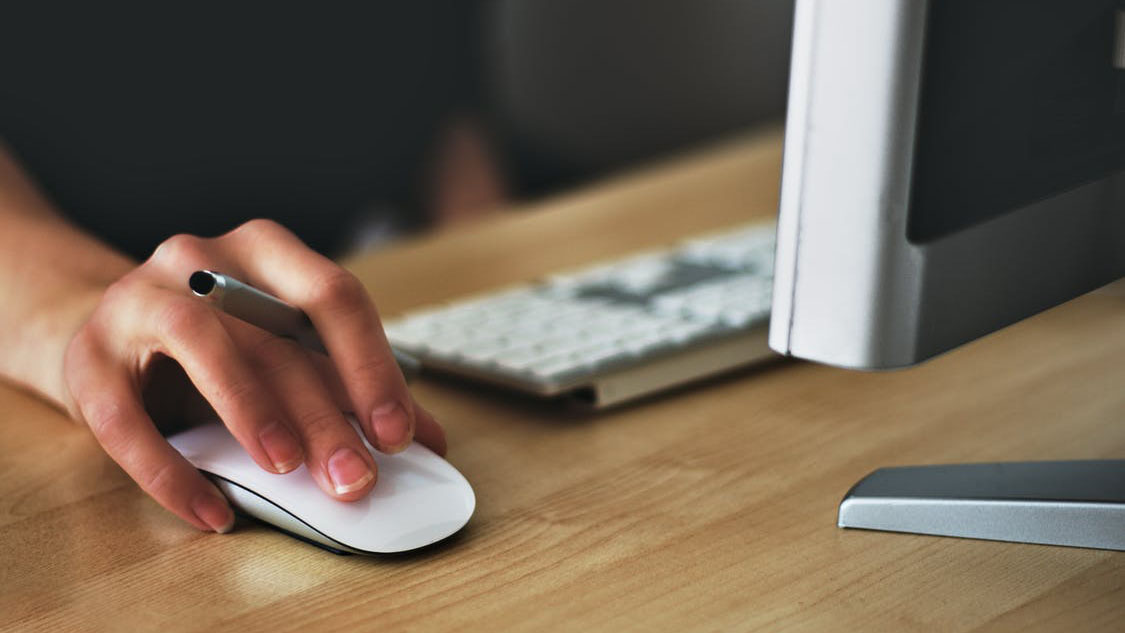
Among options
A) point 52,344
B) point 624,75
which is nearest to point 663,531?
point 52,344

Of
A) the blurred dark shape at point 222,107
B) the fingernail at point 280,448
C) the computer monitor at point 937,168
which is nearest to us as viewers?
the computer monitor at point 937,168

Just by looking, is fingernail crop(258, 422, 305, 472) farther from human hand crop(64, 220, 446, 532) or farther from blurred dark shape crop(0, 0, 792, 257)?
blurred dark shape crop(0, 0, 792, 257)

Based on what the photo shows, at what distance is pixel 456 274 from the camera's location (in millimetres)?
965

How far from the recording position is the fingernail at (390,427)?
524 mm

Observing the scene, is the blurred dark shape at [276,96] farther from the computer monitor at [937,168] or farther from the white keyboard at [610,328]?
the computer monitor at [937,168]

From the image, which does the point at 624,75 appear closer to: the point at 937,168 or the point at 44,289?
the point at 44,289

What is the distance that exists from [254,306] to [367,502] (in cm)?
10

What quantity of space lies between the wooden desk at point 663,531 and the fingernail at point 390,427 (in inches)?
1.9

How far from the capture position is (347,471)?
0.50 meters

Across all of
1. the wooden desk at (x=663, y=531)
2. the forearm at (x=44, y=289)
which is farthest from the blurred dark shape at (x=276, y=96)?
the wooden desk at (x=663, y=531)

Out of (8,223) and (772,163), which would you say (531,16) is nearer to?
(772,163)

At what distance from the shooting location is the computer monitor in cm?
41

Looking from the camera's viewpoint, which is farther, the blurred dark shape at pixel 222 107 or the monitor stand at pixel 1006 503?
the blurred dark shape at pixel 222 107

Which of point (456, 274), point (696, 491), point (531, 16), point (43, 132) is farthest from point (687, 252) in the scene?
point (43, 132)
